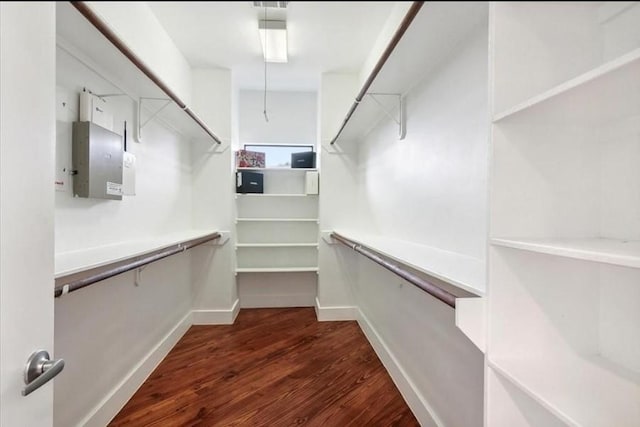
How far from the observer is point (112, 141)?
1.22m

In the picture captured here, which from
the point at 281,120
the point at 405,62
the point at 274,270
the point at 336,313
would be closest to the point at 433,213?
the point at 405,62

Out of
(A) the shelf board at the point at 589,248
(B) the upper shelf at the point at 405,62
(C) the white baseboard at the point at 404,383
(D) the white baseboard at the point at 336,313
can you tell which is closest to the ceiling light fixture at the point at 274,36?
(B) the upper shelf at the point at 405,62

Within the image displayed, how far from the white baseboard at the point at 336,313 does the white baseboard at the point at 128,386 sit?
130 cm

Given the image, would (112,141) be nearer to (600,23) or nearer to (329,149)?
(600,23)

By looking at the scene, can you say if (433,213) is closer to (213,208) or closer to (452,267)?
(452,267)

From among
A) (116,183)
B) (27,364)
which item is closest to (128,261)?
(116,183)

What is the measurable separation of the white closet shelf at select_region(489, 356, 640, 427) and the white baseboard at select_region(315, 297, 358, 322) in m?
2.32

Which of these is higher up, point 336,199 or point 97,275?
point 336,199

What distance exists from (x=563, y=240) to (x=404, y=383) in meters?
1.43

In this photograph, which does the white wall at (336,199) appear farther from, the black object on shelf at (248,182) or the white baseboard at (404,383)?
the black object on shelf at (248,182)

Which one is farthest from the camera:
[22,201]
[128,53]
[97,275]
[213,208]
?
[213,208]

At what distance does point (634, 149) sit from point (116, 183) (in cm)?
173

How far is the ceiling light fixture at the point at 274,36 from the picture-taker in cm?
37

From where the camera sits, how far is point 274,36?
44cm
